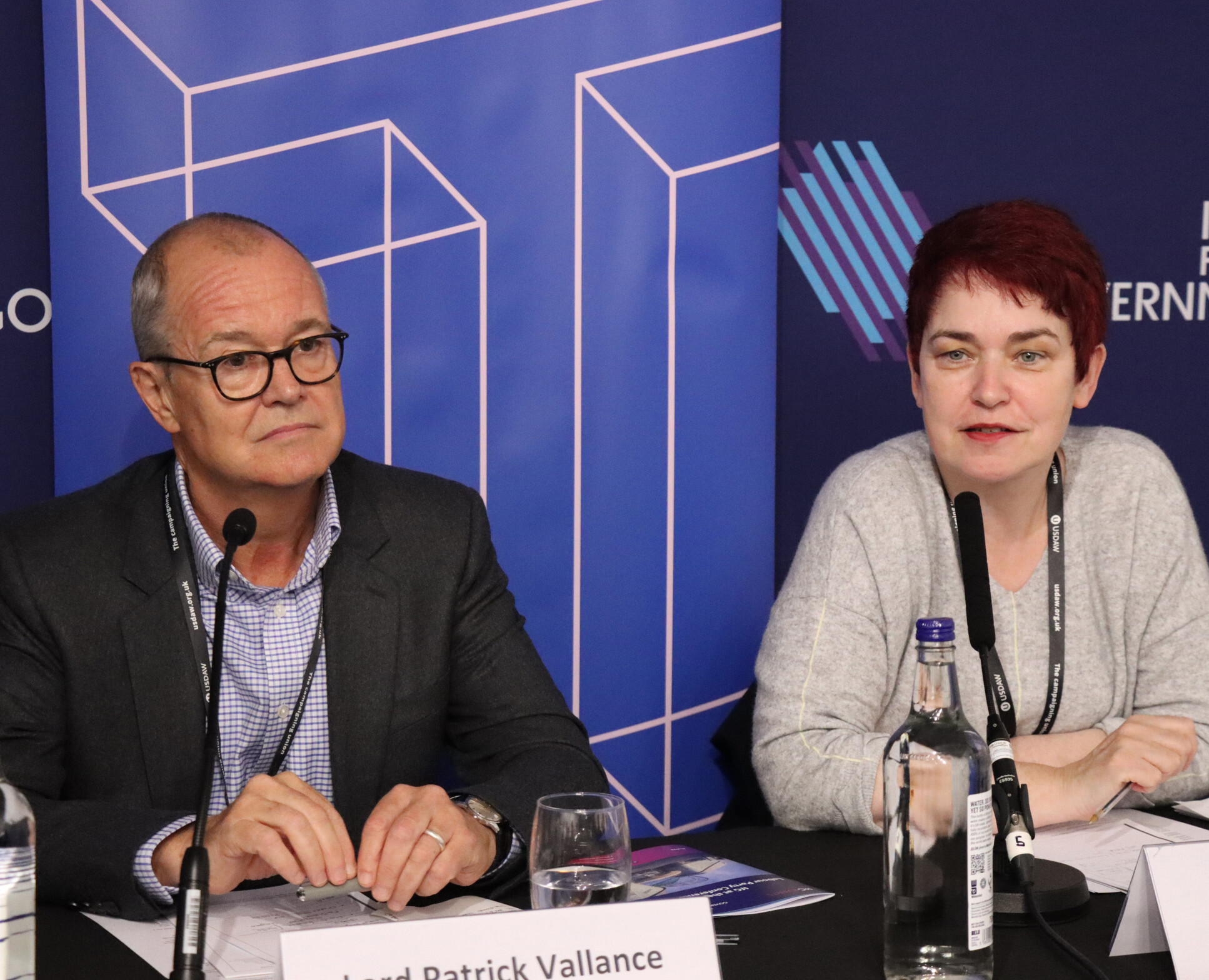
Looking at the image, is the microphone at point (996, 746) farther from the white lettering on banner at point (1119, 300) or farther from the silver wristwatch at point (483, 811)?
the white lettering on banner at point (1119, 300)

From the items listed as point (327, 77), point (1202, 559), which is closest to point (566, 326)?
point (327, 77)

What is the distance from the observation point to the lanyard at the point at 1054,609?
6.30 ft

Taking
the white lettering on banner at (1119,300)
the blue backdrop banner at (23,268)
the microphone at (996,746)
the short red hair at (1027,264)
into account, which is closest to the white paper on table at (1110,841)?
the microphone at (996,746)

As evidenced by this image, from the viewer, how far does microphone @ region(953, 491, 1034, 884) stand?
121cm

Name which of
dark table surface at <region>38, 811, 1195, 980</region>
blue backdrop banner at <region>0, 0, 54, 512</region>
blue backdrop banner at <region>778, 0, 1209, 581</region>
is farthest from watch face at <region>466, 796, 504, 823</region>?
blue backdrop banner at <region>778, 0, 1209, 581</region>

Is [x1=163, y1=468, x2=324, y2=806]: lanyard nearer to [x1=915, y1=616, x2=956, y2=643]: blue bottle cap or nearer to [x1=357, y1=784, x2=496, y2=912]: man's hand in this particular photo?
[x1=357, y1=784, x2=496, y2=912]: man's hand

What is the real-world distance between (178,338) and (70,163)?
0.59 m

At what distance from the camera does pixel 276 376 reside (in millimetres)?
1756

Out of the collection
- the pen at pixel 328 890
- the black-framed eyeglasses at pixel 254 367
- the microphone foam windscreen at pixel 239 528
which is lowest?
the pen at pixel 328 890

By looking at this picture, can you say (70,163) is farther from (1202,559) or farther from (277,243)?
(1202,559)

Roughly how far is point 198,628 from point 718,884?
2.66 feet

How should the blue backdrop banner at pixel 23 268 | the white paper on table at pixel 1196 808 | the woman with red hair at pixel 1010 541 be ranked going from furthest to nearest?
the blue backdrop banner at pixel 23 268 → the woman with red hair at pixel 1010 541 → the white paper on table at pixel 1196 808

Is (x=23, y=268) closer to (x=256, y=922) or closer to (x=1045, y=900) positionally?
(x=256, y=922)

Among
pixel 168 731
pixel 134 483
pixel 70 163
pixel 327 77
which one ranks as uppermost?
pixel 327 77
